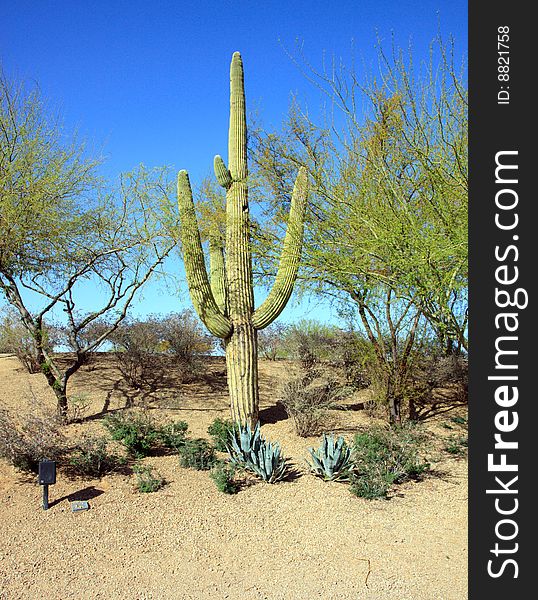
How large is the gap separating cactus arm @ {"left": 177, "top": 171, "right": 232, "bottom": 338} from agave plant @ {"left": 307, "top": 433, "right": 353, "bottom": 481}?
2.96 m

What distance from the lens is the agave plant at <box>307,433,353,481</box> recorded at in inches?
298

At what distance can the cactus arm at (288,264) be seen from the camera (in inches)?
346

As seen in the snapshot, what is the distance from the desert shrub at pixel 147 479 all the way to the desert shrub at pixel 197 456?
1.57 feet

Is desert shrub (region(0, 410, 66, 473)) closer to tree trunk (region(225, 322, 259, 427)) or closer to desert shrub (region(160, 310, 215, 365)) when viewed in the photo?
tree trunk (region(225, 322, 259, 427))

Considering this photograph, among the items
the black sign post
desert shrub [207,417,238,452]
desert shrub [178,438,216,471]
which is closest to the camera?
the black sign post

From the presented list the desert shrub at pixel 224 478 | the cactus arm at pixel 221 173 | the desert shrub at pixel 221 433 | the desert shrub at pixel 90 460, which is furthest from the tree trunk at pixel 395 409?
the desert shrub at pixel 90 460

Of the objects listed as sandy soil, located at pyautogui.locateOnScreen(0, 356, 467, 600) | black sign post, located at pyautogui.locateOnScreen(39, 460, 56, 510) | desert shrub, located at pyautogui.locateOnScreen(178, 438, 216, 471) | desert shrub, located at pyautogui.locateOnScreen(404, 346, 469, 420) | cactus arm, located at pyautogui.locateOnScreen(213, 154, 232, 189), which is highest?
cactus arm, located at pyautogui.locateOnScreen(213, 154, 232, 189)

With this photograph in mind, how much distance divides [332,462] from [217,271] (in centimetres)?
437

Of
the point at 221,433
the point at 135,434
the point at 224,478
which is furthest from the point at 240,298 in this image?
the point at 224,478

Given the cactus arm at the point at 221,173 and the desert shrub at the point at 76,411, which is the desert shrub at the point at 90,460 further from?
the cactus arm at the point at 221,173

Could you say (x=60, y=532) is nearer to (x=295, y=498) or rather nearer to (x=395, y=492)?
(x=295, y=498)

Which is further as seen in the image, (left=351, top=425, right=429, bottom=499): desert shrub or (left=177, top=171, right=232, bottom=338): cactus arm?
(left=177, top=171, right=232, bottom=338): cactus arm

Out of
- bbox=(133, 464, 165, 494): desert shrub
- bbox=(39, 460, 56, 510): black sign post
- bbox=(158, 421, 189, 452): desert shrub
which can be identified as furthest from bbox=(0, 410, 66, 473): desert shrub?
bbox=(158, 421, 189, 452): desert shrub

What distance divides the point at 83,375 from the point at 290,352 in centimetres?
503
